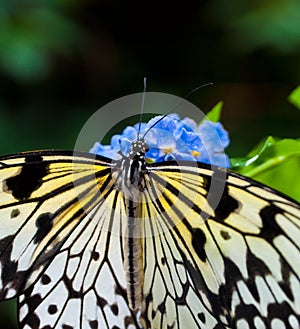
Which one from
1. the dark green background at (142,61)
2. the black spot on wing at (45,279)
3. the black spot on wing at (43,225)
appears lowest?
the black spot on wing at (45,279)

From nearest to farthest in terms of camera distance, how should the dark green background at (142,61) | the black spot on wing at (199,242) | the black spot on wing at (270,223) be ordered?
the black spot on wing at (270,223)
the black spot on wing at (199,242)
the dark green background at (142,61)

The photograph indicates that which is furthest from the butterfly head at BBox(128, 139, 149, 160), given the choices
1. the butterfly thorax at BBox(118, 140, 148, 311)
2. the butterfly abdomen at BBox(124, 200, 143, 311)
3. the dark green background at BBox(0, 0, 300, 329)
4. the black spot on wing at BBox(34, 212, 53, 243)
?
the dark green background at BBox(0, 0, 300, 329)

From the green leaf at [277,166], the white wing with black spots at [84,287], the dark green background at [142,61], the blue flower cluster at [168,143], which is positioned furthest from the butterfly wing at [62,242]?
the dark green background at [142,61]

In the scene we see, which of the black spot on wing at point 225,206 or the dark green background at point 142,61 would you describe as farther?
the dark green background at point 142,61

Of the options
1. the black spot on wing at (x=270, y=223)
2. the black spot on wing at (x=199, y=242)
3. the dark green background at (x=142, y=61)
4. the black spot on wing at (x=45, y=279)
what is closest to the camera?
the black spot on wing at (x=270, y=223)

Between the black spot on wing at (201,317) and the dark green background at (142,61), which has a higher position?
the dark green background at (142,61)

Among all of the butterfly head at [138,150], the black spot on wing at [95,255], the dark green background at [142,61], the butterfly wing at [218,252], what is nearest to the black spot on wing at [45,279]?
the black spot on wing at [95,255]

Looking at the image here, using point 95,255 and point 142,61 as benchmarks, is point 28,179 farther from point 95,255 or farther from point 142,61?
point 142,61

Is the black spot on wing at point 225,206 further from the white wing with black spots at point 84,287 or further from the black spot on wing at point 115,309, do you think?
the black spot on wing at point 115,309

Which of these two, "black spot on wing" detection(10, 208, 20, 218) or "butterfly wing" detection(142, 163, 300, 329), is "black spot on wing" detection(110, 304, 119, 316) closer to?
"butterfly wing" detection(142, 163, 300, 329)
